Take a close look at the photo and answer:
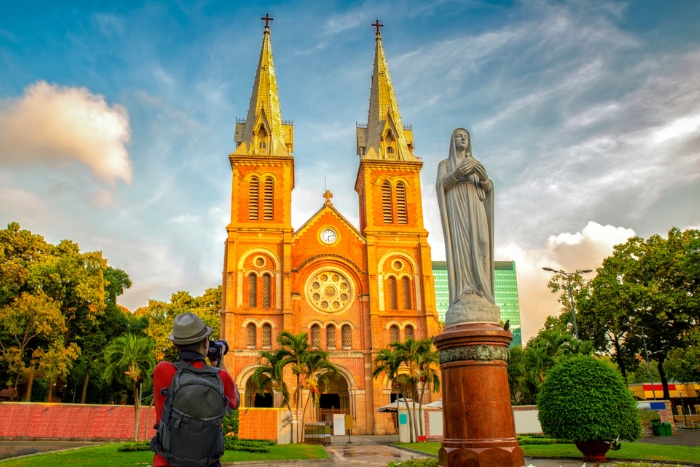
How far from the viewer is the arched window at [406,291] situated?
40.8 m

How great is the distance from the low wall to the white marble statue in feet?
68.1

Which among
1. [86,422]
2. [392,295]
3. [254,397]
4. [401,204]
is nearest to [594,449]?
[86,422]

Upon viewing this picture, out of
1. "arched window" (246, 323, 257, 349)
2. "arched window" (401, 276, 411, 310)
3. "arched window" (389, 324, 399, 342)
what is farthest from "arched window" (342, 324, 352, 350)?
"arched window" (246, 323, 257, 349)

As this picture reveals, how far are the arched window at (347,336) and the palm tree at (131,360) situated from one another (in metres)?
14.0

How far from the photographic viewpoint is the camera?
4.17m

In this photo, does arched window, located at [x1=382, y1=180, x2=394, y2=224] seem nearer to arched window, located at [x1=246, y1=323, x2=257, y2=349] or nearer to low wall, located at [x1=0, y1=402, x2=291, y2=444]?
arched window, located at [x1=246, y1=323, x2=257, y2=349]

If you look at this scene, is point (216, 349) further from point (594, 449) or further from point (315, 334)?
point (315, 334)

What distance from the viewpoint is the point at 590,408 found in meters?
12.0

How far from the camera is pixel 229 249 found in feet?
131

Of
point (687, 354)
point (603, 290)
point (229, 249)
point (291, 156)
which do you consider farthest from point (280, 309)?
point (687, 354)

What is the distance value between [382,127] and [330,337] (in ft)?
55.2

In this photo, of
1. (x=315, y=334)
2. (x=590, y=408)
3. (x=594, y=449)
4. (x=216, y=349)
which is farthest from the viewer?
(x=315, y=334)

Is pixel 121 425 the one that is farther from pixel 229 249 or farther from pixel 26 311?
pixel 229 249

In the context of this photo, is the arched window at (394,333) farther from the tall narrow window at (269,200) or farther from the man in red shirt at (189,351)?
the man in red shirt at (189,351)
